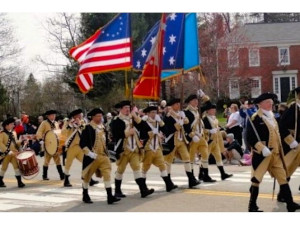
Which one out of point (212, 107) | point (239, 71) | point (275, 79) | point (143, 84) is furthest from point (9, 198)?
point (275, 79)

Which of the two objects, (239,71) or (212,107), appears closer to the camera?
(212,107)

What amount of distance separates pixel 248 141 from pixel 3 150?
24.7ft

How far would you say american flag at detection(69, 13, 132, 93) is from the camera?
11750 mm

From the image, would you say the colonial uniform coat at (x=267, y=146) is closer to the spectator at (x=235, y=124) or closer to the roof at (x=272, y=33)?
the spectator at (x=235, y=124)

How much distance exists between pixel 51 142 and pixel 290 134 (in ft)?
24.4

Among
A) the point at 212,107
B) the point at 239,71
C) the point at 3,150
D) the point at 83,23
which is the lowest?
the point at 3,150

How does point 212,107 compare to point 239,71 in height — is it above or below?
below

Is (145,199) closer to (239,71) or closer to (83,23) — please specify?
(83,23)

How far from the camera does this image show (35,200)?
11664 millimetres

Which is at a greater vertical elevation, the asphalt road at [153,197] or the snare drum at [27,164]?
the snare drum at [27,164]

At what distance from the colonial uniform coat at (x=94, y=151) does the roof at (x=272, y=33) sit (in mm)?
40202

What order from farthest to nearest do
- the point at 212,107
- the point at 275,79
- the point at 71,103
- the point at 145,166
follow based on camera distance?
the point at 275,79, the point at 71,103, the point at 212,107, the point at 145,166

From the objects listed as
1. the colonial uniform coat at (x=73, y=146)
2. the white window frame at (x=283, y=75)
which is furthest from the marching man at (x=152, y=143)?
the white window frame at (x=283, y=75)

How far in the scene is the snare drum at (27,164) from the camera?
46.2 ft
